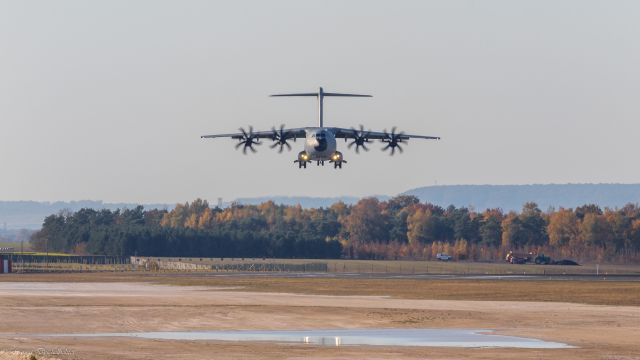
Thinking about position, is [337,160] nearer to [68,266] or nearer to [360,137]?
[360,137]

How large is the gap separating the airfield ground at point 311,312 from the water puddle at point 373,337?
2.07 metres

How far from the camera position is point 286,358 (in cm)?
5984

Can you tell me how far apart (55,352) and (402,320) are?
2739 centimetres

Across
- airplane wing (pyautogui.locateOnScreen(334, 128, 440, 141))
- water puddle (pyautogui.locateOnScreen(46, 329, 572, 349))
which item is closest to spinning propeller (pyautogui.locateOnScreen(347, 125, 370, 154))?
airplane wing (pyautogui.locateOnScreen(334, 128, 440, 141))

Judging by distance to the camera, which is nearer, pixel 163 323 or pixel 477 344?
pixel 477 344

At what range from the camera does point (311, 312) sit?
87.1m

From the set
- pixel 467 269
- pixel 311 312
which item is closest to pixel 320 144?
pixel 311 312

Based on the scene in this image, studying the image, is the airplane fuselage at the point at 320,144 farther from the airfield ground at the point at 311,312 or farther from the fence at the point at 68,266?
the fence at the point at 68,266

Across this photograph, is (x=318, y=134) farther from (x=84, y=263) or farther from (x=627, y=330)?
(x=84, y=263)

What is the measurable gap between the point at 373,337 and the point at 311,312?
1689 cm

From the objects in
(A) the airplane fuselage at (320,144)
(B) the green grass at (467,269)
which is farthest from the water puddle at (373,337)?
(B) the green grass at (467,269)

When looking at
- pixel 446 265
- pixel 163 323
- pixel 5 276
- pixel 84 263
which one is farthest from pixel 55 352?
pixel 84 263

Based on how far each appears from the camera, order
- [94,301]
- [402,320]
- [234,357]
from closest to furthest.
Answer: [234,357] < [402,320] < [94,301]

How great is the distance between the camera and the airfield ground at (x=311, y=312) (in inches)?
2486
